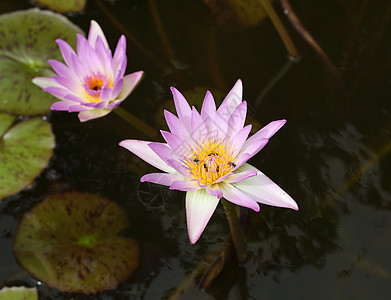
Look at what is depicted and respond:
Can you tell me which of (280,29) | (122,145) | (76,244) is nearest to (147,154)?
(122,145)

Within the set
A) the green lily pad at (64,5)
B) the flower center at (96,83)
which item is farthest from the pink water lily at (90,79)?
the green lily pad at (64,5)

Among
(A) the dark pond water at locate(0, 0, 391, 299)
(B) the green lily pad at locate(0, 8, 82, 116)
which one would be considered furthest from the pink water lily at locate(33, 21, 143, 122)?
(A) the dark pond water at locate(0, 0, 391, 299)

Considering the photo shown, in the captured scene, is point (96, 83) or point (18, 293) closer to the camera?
point (18, 293)

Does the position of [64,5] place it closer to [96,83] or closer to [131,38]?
[131,38]

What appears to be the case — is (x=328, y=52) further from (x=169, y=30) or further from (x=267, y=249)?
(x=267, y=249)

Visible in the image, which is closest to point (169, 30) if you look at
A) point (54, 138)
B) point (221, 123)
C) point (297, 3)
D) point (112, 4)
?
point (112, 4)

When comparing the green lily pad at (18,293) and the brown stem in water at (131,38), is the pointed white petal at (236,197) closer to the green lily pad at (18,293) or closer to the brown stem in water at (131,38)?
the green lily pad at (18,293)
